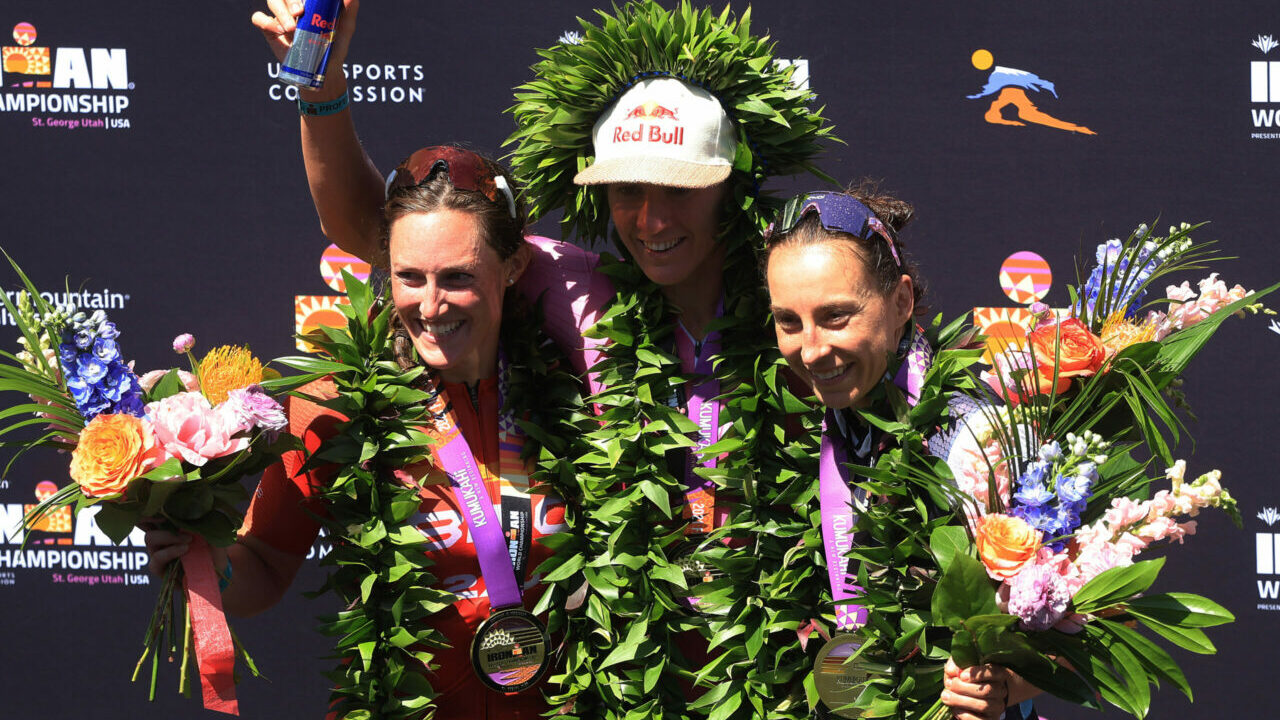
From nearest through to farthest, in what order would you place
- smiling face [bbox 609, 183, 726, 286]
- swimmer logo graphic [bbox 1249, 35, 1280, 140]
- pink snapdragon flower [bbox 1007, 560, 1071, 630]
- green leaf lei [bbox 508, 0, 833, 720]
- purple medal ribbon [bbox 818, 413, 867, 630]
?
pink snapdragon flower [bbox 1007, 560, 1071, 630] → purple medal ribbon [bbox 818, 413, 867, 630] → green leaf lei [bbox 508, 0, 833, 720] → smiling face [bbox 609, 183, 726, 286] → swimmer logo graphic [bbox 1249, 35, 1280, 140]

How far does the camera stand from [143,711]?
3.75m

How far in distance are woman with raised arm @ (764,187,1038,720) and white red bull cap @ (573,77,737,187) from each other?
0.80 feet

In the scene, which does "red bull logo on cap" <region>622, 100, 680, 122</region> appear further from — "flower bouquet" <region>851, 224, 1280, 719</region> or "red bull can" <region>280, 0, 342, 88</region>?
"flower bouquet" <region>851, 224, 1280, 719</region>

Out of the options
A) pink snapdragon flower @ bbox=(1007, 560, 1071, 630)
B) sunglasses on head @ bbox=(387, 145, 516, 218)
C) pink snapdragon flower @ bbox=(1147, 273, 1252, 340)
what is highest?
sunglasses on head @ bbox=(387, 145, 516, 218)

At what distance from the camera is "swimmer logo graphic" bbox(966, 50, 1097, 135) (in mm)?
3541

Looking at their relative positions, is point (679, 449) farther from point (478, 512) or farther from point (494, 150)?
point (494, 150)

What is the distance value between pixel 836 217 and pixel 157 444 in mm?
1286

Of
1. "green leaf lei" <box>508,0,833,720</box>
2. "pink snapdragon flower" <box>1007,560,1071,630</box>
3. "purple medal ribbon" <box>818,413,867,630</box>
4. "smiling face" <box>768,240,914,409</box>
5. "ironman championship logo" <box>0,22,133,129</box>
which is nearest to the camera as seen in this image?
"pink snapdragon flower" <box>1007,560,1071,630</box>

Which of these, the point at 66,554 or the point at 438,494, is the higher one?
the point at 438,494

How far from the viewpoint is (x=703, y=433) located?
237 centimetres

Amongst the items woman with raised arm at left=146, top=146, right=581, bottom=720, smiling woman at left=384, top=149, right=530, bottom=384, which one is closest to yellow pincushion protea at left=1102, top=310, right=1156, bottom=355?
woman with raised arm at left=146, top=146, right=581, bottom=720

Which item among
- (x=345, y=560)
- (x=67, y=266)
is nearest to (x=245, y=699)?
(x=67, y=266)

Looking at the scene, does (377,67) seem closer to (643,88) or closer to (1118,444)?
(643,88)

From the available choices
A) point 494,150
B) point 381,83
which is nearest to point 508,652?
point 494,150
